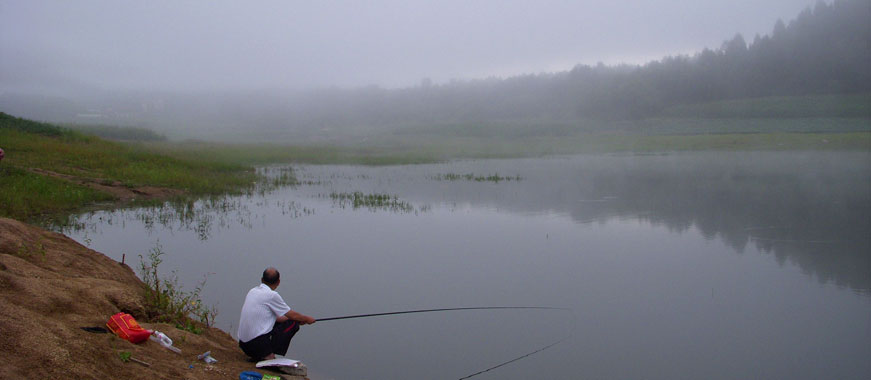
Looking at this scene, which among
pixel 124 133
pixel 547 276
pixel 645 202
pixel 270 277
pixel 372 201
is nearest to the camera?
pixel 270 277

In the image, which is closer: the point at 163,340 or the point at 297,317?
the point at 163,340

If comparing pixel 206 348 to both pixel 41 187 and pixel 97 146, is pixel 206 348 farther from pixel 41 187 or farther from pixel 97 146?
pixel 97 146

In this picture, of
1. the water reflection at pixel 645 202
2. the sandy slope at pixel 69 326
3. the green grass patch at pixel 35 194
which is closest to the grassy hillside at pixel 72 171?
the green grass patch at pixel 35 194

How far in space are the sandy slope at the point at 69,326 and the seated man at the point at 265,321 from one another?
0.15 m

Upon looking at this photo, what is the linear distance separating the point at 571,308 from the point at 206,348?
153 inches

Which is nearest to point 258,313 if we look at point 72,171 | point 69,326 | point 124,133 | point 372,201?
point 69,326

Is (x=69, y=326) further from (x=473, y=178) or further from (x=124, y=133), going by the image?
(x=124, y=133)

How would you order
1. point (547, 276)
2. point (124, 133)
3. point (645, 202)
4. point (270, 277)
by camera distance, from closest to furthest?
point (270, 277) < point (547, 276) < point (645, 202) < point (124, 133)

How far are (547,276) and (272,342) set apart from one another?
4.36 metres

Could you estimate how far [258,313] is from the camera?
4.21 m

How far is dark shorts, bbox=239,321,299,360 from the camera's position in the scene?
13.9 ft

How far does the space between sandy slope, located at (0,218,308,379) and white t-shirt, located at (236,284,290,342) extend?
24cm

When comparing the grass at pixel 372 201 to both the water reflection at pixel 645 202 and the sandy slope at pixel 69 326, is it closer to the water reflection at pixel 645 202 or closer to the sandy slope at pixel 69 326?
the water reflection at pixel 645 202

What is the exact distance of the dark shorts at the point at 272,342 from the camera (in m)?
4.23
